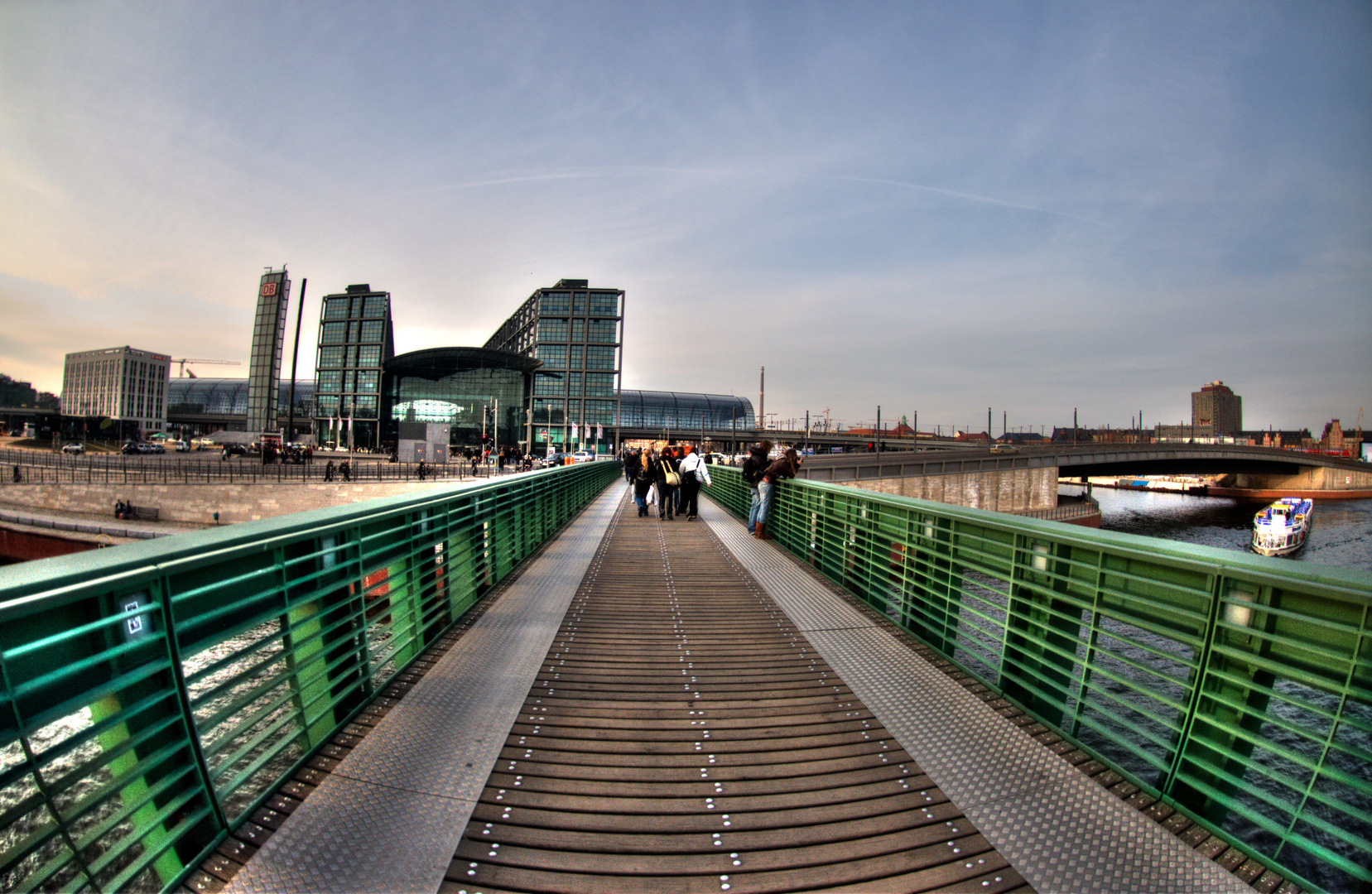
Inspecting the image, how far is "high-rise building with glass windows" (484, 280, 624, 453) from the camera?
300 ft

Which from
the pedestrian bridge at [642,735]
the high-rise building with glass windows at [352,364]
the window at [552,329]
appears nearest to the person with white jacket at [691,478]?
the pedestrian bridge at [642,735]

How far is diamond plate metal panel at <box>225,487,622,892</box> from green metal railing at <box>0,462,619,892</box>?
0.95ft

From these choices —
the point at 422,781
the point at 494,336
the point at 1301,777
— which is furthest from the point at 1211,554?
the point at 494,336

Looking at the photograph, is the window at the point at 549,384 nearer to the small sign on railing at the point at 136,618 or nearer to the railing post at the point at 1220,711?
the small sign on railing at the point at 136,618

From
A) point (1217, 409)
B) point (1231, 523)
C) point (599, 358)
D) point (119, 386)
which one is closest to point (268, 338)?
point (599, 358)

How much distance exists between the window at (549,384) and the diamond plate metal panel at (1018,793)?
294ft

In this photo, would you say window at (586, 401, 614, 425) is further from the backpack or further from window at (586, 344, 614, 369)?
the backpack

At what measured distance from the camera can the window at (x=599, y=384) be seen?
3642 inches

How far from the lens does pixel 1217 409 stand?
15188cm

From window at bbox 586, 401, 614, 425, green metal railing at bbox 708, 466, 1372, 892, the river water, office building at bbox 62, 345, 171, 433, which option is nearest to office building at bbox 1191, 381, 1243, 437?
the river water

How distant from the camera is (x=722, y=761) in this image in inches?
124

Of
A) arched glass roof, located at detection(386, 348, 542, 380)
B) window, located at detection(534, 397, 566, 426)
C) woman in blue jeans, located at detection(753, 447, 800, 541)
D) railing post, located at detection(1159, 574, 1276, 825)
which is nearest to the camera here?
railing post, located at detection(1159, 574, 1276, 825)

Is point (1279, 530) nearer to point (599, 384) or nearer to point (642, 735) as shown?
point (642, 735)

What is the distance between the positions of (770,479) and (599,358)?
84997 millimetres
